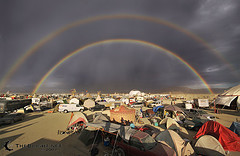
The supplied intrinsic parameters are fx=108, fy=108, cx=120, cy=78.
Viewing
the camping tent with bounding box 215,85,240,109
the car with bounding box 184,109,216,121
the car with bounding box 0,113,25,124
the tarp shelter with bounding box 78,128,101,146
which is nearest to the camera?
the tarp shelter with bounding box 78,128,101,146

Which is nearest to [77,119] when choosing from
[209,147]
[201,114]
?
[209,147]

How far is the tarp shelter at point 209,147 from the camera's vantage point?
643cm

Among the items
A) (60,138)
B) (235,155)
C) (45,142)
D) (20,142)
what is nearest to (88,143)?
(60,138)

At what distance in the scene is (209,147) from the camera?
6727 mm

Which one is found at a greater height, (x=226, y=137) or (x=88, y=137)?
(x=226, y=137)

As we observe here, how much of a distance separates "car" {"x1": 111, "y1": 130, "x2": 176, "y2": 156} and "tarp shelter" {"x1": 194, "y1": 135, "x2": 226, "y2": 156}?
2.41 meters

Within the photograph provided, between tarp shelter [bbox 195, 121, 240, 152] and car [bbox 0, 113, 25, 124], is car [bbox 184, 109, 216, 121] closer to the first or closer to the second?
tarp shelter [bbox 195, 121, 240, 152]

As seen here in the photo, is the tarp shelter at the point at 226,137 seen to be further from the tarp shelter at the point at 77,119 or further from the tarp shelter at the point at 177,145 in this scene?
the tarp shelter at the point at 77,119

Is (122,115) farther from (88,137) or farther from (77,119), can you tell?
(88,137)

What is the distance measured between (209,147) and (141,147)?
4.40 metres

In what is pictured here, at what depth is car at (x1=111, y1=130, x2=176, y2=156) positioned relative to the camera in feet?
19.4

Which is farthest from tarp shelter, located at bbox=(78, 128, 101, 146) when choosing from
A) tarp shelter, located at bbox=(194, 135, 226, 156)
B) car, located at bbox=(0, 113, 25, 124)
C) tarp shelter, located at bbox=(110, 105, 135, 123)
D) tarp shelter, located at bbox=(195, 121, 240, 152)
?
car, located at bbox=(0, 113, 25, 124)

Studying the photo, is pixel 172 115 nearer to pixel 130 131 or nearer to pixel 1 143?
pixel 130 131

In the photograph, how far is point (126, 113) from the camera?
14180mm
